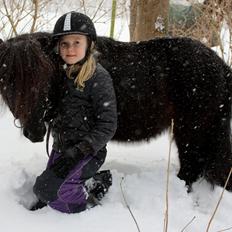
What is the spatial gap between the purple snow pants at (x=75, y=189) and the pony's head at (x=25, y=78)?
0.38 metres

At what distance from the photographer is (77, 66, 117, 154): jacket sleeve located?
2.63 metres

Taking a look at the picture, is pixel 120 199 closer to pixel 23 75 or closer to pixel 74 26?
pixel 23 75

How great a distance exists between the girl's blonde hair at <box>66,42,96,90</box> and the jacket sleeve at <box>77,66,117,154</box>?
51 millimetres

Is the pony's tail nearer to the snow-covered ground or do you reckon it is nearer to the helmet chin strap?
the helmet chin strap

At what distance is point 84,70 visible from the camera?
2.72m

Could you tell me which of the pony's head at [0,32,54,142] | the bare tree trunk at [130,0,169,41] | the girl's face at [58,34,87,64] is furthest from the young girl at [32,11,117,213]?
the bare tree trunk at [130,0,169,41]

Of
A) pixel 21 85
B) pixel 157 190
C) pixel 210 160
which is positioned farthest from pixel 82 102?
pixel 210 160

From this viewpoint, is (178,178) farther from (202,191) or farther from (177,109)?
(177,109)

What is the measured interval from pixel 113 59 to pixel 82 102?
60 centimetres

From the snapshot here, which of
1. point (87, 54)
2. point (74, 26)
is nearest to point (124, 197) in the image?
point (87, 54)

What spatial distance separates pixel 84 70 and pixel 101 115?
0.33m

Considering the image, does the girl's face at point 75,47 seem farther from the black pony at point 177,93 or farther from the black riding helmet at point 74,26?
the black pony at point 177,93

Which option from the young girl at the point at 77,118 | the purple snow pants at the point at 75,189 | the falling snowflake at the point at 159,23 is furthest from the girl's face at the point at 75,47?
the falling snowflake at the point at 159,23

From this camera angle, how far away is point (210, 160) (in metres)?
3.39
